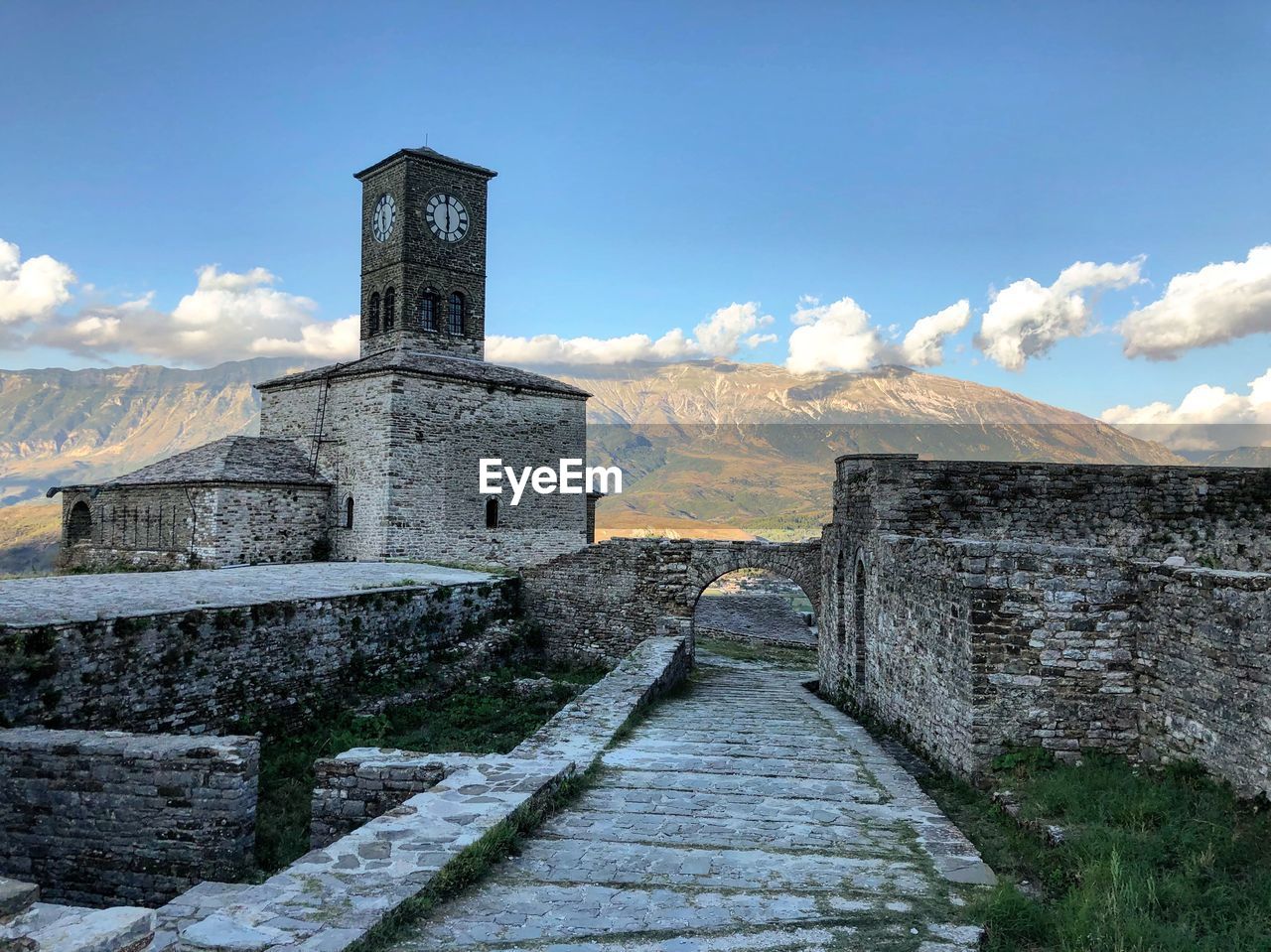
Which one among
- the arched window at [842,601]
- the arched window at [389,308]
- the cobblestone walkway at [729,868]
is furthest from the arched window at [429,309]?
the cobblestone walkway at [729,868]

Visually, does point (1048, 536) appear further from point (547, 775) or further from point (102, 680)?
point (102, 680)

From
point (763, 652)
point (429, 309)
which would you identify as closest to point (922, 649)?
point (763, 652)

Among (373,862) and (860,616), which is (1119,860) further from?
(860,616)

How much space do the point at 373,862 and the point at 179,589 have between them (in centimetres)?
1071

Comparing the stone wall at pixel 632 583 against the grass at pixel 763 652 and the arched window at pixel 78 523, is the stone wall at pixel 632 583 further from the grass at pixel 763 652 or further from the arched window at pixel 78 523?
the arched window at pixel 78 523

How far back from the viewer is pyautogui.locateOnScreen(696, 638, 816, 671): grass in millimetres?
23141

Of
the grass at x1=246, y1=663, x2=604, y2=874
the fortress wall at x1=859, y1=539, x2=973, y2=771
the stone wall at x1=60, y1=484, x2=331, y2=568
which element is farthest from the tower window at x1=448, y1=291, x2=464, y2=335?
the fortress wall at x1=859, y1=539, x2=973, y2=771

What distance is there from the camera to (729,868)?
16.8 ft

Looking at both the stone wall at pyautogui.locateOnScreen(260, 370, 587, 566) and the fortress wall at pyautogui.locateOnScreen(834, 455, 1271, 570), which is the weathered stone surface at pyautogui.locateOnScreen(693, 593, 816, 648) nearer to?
the stone wall at pyautogui.locateOnScreen(260, 370, 587, 566)

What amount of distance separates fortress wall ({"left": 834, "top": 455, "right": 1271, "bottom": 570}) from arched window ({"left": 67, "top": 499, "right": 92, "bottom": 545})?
24.3m

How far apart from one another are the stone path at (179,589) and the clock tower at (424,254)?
11.3 meters

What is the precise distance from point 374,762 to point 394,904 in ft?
9.92

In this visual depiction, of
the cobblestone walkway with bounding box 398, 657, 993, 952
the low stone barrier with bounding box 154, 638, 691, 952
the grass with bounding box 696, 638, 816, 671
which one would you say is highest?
the low stone barrier with bounding box 154, 638, 691, 952

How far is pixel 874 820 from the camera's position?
243 inches
